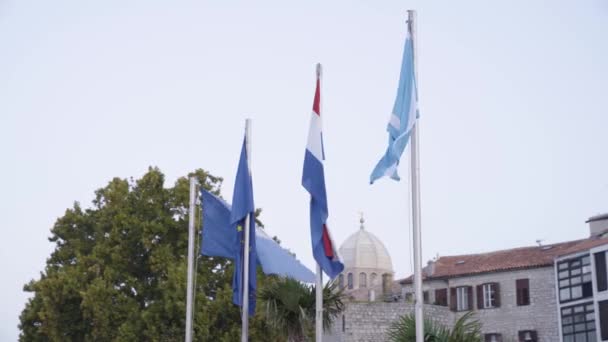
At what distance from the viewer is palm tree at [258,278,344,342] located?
28125mm

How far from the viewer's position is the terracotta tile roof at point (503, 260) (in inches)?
2682

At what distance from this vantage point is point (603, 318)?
56656mm

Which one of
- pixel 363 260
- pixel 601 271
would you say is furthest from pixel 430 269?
pixel 363 260

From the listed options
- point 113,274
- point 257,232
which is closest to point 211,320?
point 113,274

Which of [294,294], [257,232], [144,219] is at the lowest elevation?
[294,294]

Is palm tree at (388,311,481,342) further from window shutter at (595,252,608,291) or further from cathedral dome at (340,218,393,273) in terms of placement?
cathedral dome at (340,218,393,273)

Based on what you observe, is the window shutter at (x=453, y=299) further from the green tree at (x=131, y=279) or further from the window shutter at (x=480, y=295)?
the green tree at (x=131, y=279)

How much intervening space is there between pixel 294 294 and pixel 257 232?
377 cm

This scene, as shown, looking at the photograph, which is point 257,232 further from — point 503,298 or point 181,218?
point 503,298

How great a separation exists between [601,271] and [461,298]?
15.8m

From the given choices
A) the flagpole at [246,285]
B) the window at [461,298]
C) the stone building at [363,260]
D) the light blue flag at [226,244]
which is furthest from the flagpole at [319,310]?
the stone building at [363,260]

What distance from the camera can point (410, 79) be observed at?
880 inches

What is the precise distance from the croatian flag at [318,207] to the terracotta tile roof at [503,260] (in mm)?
40514

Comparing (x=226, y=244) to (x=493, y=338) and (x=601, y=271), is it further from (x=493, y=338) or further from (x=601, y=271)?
(x=493, y=338)
